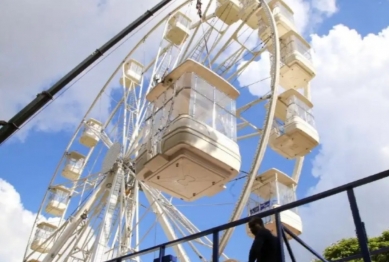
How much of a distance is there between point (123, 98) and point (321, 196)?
45.7 feet

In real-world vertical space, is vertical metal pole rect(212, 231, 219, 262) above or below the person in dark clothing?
above

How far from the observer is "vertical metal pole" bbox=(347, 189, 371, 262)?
11.6 ft

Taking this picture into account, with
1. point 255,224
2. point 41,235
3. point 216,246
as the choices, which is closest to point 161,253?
point 216,246

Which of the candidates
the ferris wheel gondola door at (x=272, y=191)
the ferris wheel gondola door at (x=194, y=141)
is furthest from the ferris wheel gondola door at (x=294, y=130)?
the ferris wheel gondola door at (x=194, y=141)

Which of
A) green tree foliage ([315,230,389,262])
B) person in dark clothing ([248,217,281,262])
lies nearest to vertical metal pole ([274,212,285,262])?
person in dark clothing ([248,217,281,262])

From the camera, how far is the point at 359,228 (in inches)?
145

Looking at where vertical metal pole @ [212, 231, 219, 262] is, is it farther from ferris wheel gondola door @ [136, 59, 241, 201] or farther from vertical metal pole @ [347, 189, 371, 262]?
ferris wheel gondola door @ [136, 59, 241, 201]

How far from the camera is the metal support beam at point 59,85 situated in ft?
25.0

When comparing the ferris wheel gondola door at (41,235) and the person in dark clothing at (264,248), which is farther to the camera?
the ferris wheel gondola door at (41,235)

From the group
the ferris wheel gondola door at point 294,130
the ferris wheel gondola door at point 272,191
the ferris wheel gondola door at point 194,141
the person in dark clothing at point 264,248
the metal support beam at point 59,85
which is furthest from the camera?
the ferris wheel gondola door at point 272,191

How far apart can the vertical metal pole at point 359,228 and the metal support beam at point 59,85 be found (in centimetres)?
572

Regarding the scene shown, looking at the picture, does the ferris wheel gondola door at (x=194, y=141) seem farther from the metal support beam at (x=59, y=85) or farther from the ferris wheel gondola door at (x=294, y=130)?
the ferris wheel gondola door at (x=294, y=130)

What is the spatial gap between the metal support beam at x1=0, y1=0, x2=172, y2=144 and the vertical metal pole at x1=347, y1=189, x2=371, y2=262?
5721mm

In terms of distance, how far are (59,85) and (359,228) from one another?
6.21 meters
